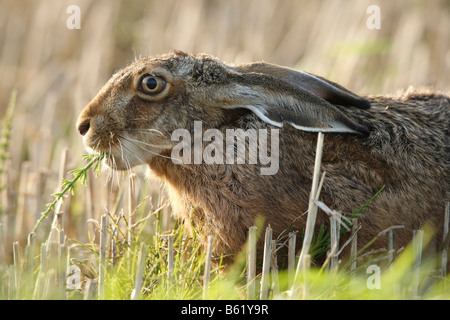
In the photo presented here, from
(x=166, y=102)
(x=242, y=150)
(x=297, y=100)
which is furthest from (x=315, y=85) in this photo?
(x=166, y=102)

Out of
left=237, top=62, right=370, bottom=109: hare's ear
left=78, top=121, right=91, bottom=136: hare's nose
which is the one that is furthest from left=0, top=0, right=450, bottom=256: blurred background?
left=237, top=62, right=370, bottom=109: hare's ear

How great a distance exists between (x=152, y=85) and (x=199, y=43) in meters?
4.11

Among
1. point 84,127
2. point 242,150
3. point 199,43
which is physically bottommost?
point 242,150

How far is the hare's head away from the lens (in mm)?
3816

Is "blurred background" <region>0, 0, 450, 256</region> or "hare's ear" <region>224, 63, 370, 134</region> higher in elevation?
"blurred background" <region>0, 0, 450, 256</region>

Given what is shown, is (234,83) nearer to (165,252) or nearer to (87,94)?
(165,252)

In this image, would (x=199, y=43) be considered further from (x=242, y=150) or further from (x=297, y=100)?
(x=297, y=100)

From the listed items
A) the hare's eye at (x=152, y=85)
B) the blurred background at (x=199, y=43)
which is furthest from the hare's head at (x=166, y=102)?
the blurred background at (x=199, y=43)

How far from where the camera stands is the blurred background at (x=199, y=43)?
279 inches

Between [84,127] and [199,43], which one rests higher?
[199,43]

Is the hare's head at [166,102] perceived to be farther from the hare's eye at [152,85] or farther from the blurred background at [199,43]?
the blurred background at [199,43]

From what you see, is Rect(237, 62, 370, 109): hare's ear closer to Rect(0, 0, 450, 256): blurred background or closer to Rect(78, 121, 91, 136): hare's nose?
Rect(78, 121, 91, 136): hare's nose

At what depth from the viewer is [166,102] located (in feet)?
12.8
